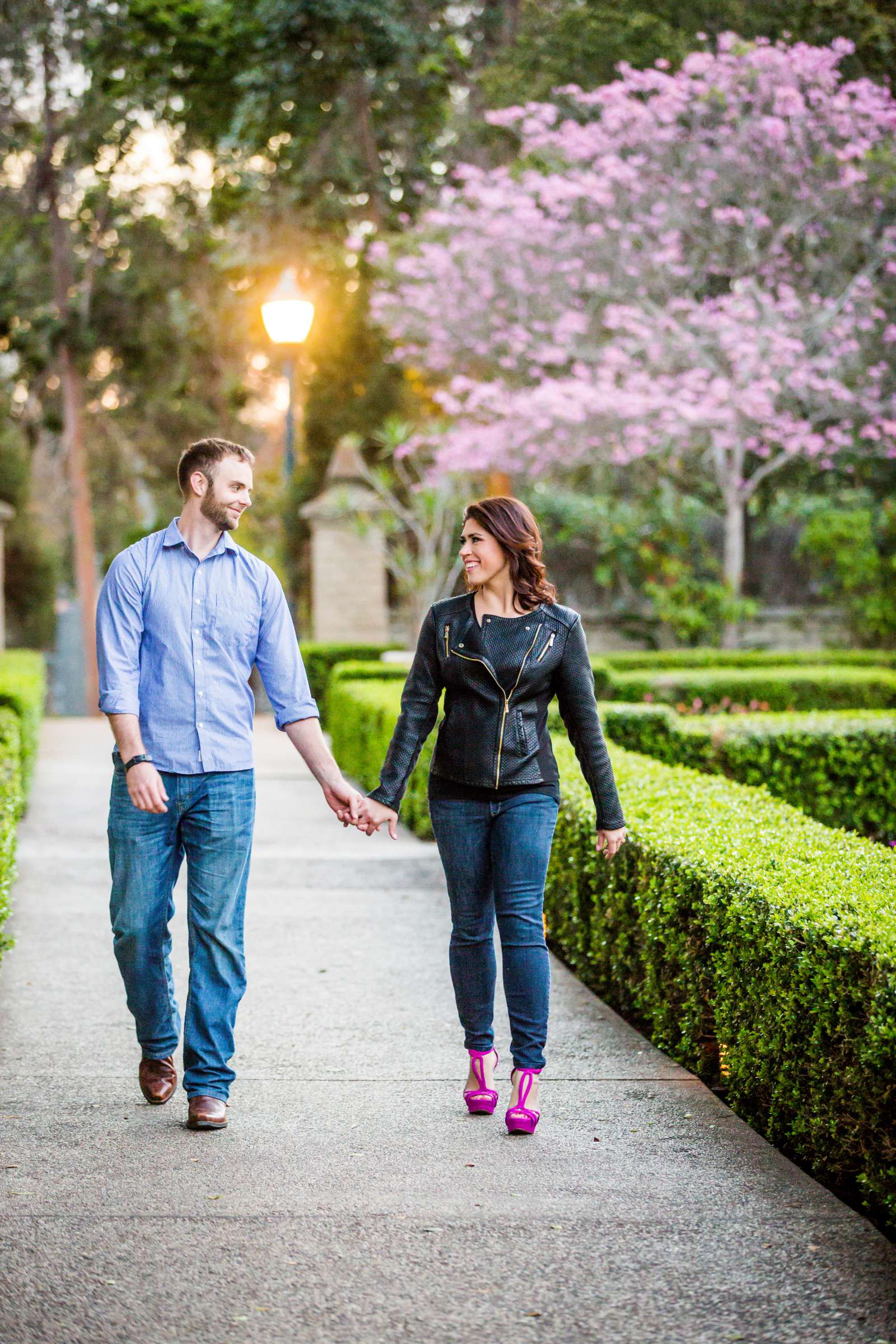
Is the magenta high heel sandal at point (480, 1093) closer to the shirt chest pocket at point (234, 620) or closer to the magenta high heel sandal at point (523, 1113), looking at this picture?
the magenta high heel sandal at point (523, 1113)

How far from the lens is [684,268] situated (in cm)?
1625

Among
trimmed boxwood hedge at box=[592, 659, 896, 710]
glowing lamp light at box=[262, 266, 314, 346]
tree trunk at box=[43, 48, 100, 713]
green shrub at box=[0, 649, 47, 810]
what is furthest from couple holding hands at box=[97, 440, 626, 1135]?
tree trunk at box=[43, 48, 100, 713]

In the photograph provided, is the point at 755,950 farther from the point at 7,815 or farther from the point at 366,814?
the point at 7,815

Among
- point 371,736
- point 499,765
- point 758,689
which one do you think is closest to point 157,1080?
point 499,765

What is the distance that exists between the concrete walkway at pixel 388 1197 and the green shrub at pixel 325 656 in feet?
43.2

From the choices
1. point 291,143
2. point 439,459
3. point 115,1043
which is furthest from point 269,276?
point 115,1043

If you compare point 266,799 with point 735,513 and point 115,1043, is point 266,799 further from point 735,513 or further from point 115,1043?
point 735,513

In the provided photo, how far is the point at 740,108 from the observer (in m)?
15.7

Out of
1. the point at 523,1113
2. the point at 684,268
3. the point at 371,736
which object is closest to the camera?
the point at 523,1113

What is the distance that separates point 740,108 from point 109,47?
8.01 m

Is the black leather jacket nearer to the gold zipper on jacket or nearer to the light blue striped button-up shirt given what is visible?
the gold zipper on jacket

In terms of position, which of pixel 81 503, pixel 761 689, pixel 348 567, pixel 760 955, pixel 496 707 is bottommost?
pixel 760 955

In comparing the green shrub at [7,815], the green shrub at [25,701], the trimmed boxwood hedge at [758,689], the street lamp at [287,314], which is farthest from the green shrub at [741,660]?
the green shrub at [7,815]

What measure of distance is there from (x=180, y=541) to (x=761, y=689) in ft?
33.9
